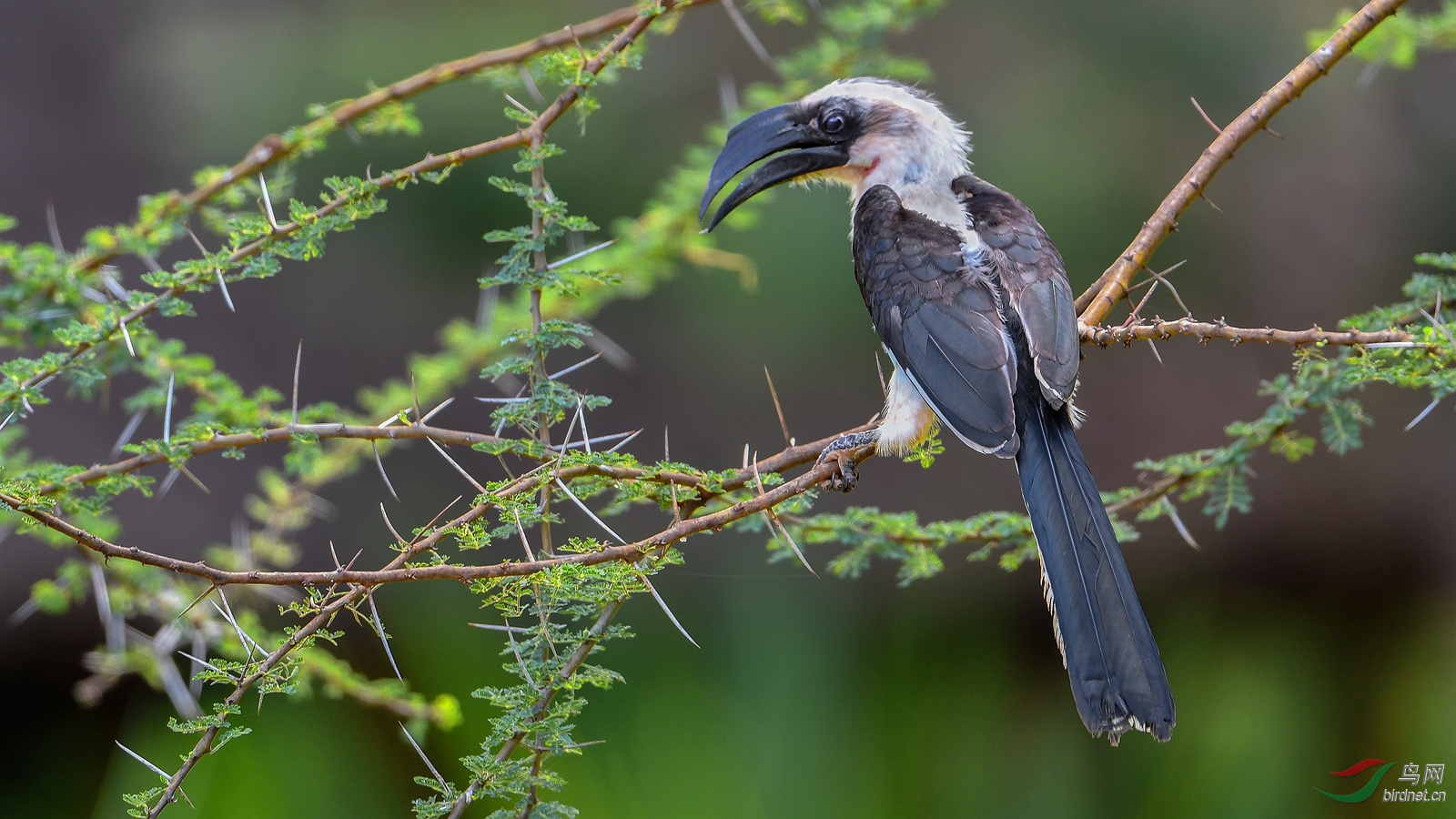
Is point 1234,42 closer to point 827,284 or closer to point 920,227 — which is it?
point 827,284

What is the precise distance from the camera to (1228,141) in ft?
5.35

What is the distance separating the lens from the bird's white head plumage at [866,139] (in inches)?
87.4

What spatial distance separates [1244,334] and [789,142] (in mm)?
1123

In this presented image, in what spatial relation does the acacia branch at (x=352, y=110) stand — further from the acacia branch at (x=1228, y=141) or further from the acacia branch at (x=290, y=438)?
the acacia branch at (x=1228, y=141)

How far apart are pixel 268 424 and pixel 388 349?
2.26 meters

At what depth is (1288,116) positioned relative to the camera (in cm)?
460

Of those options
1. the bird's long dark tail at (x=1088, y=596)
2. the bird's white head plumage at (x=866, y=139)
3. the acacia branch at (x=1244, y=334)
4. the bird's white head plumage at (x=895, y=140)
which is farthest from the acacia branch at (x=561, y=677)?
the bird's white head plumage at (x=895, y=140)

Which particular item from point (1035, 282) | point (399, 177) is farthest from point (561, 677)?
point (1035, 282)

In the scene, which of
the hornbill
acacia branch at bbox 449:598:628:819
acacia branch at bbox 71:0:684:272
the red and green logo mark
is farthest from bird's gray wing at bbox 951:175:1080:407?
the red and green logo mark

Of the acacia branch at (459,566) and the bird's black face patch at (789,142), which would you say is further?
the bird's black face patch at (789,142)

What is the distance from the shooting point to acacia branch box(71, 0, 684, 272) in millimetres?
1835

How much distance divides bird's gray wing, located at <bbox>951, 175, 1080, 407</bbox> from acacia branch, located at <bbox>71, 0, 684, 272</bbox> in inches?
26.2

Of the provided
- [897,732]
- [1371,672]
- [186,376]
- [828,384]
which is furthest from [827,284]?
[186,376]

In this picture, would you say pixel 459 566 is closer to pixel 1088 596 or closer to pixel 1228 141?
pixel 1088 596
